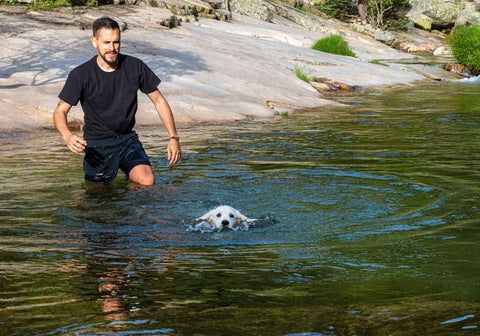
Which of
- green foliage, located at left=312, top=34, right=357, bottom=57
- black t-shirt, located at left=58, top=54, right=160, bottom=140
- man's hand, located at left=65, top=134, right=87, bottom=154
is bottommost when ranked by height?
green foliage, located at left=312, top=34, right=357, bottom=57

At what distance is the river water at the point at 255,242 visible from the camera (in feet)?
12.8

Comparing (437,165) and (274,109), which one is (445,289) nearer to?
(437,165)

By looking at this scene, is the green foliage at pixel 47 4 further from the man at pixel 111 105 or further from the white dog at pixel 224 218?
the white dog at pixel 224 218

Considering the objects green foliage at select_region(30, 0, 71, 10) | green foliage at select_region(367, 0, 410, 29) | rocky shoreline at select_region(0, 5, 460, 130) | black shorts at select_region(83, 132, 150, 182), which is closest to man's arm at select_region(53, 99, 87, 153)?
black shorts at select_region(83, 132, 150, 182)

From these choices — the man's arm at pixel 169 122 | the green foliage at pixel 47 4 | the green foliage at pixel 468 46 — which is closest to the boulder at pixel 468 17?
the green foliage at pixel 468 46

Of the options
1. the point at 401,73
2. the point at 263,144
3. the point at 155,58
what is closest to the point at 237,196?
the point at 263,144

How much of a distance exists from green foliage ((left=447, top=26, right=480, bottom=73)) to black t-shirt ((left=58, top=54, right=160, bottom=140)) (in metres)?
24.6

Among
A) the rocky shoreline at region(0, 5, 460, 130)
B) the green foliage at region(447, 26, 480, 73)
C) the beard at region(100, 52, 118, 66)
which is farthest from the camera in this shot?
the green foliage at region(447, 26, 480, 73)

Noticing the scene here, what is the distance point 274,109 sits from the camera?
702 inches

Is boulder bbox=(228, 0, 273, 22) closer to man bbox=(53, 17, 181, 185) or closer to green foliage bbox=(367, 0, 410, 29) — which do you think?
green foliage bbox=(367, 0, 410, 29)

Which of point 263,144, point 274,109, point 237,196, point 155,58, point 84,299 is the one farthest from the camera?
point 155,58

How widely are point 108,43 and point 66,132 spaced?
118 centimetres

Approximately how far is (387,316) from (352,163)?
6655mm

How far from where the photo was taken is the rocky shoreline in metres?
15.9
